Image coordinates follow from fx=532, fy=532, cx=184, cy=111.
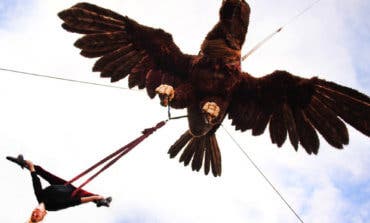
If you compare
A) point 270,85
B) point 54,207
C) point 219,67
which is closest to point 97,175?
point 54,207

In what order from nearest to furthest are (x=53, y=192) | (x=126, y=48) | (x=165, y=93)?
(x=53, y=192), (x=165, y=93), (x=126, y=48)

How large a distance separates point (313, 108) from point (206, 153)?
169 centimetres

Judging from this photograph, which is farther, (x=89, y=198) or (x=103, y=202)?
(x=103, y=202)

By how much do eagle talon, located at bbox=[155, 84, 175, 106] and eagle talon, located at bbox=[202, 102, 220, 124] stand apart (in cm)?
36

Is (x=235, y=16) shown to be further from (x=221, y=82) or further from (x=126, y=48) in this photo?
(x=126, y=48)

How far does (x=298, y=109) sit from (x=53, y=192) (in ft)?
8.96

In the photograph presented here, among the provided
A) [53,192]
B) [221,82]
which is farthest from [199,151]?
[53,192]

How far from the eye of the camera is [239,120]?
6.05 meters

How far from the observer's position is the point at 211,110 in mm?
5414

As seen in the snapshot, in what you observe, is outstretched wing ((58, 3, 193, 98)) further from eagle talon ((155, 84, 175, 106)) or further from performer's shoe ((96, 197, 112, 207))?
performer's shoe ((96, 197, 112, 207))

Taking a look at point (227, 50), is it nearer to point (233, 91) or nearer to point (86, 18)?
point (233, 91)

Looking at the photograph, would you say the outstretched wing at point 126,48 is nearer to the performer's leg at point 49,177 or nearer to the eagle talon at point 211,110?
the eagle talon at point 211,110

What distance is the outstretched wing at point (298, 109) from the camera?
17.8 feet

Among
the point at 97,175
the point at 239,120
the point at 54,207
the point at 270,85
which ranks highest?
the point at 270,85
